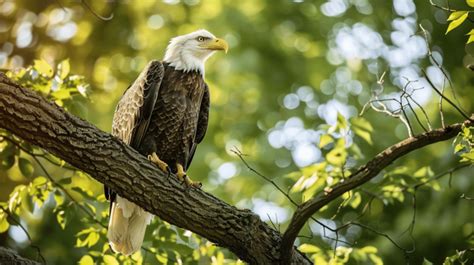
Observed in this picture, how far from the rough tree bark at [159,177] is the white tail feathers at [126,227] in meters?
1.34

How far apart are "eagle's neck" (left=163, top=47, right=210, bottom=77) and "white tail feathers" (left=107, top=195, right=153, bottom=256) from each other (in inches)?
47.2

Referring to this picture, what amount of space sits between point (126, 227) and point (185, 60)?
147 cm

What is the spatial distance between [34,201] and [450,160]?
4.28 metres

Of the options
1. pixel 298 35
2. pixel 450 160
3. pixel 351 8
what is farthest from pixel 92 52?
pixel 450 160

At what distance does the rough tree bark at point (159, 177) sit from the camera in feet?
12.6

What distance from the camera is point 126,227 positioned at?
579 cm

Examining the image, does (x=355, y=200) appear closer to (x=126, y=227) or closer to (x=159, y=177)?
(x=159, y=177)

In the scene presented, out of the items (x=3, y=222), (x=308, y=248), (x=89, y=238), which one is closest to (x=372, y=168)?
(x=308, y=248)

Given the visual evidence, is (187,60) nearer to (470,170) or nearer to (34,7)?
(470,170)

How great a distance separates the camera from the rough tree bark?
385 cm

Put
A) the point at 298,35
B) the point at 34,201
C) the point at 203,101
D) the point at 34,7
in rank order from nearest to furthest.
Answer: the point at 34,201 → the point at 203,101 → the point at 34,7 → the point at 298,35

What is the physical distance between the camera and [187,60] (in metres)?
6.22

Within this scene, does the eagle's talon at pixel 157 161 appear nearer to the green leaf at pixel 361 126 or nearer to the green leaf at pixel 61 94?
the green leaf at pixel 61 94

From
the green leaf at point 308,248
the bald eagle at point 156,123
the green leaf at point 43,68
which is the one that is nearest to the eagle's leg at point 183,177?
the bald eagle at point 156,123
